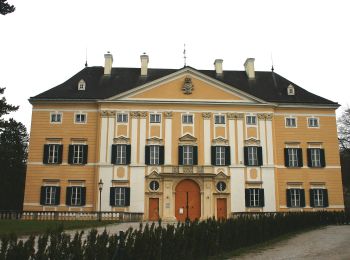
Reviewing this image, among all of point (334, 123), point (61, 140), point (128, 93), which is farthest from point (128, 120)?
point (334, 123)

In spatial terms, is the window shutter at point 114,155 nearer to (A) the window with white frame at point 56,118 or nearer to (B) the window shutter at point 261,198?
(A) the window with white frame at point 56,118

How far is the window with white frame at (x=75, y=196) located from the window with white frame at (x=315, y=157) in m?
20.5

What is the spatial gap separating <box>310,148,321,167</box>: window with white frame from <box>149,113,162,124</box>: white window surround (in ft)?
45.4

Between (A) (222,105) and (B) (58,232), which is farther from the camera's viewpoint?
(A) (222,105)

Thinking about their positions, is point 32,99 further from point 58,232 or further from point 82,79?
point 58,232

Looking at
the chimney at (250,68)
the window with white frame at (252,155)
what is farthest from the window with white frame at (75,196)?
the chimney at (250,68)

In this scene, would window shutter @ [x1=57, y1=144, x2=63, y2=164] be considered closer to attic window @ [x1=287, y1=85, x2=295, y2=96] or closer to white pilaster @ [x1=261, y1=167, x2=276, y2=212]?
white pilaster @ [x1=261, y1=167, x2=276, y2=212]

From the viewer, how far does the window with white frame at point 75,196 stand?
36219 mm

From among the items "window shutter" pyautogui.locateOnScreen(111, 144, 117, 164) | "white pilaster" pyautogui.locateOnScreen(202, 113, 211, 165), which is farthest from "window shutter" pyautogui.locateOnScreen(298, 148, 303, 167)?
"window shutter" pyautogui.locateOnScreen(111, 144, 117, 164)

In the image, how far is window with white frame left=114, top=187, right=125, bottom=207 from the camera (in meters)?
36.0

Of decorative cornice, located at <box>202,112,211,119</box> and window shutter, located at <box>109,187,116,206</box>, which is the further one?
decorative cornice, located at <box>202,112,211,119</box>

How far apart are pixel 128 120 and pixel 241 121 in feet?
32.9

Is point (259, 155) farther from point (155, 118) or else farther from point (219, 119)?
point (155, 118)

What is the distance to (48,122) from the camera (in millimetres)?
37938
